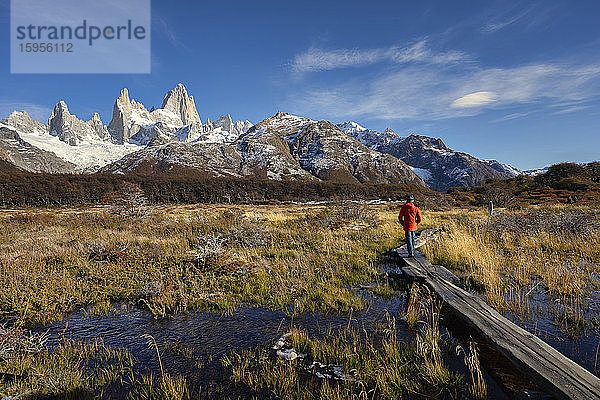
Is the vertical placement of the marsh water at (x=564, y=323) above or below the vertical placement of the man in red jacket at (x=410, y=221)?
below

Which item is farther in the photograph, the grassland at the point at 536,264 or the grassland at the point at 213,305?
the grassland at the point at 536,264

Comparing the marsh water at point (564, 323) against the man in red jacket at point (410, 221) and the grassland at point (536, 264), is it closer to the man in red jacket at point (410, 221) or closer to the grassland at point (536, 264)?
the grassland at point (536, 264)

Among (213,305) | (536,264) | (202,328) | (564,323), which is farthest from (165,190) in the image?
(564,323)

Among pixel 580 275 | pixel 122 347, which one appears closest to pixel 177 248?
pixel 122 347

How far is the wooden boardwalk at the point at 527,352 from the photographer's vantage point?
2963 mm

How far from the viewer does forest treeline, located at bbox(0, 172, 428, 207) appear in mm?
65700

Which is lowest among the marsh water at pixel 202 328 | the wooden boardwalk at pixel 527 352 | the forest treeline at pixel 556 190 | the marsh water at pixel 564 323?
the marsh water at pixel 202 328

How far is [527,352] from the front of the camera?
3631 millimetres

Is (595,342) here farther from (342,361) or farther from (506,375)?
(342,361)

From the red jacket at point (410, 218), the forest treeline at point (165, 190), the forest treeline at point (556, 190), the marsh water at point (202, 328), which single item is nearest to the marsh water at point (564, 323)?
the marsh water at point (202, 328)

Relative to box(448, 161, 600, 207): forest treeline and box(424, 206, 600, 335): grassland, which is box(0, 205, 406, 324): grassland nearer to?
box(424, 206, 600, 335): grassland

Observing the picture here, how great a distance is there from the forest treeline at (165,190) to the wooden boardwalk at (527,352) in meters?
60.3

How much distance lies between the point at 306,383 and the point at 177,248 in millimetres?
9069

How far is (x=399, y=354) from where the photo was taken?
13.8 ft
